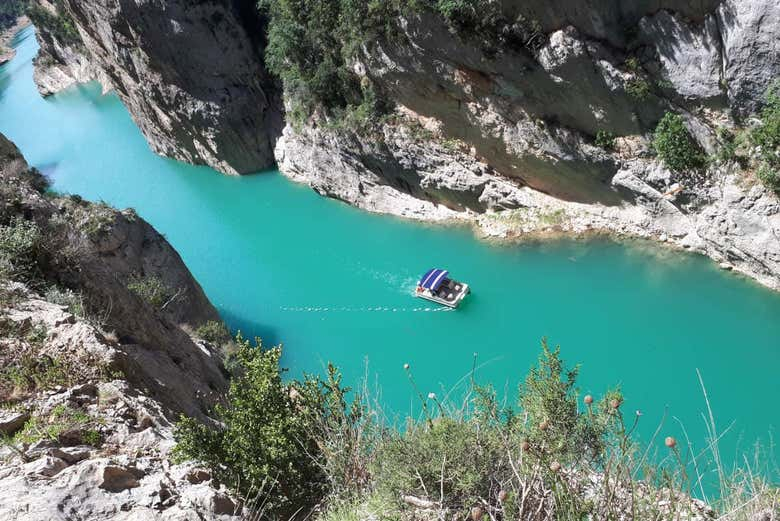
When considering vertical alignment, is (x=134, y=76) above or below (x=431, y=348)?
above

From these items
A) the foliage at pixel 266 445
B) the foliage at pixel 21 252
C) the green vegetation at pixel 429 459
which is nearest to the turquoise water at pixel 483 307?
the green vegetation at pixel 429 459

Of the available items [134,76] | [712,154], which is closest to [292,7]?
[134,76]

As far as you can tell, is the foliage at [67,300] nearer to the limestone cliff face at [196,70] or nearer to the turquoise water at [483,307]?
the turquoise water at [483,307]

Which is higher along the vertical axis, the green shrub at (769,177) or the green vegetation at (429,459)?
the green shrub at (769,177)

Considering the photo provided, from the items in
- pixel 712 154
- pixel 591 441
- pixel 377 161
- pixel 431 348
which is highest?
pixel 712 154

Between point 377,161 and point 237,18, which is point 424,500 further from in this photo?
point 237,18

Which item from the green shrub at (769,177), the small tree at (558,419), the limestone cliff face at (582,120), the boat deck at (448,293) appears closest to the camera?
the small tree at (558,419)
